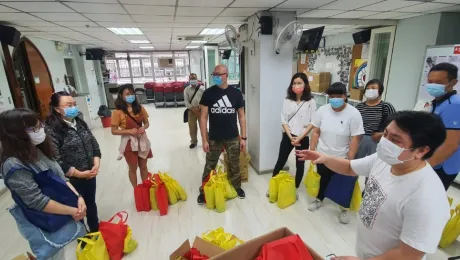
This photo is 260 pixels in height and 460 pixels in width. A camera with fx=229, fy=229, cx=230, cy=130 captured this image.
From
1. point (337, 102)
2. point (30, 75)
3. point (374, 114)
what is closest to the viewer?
point (337, 102)

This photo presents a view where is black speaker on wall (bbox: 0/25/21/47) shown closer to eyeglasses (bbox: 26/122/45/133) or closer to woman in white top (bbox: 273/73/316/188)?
eyeglasses (bbox: 26/122/45/133)

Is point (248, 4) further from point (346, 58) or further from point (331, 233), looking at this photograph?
point (346, 58)

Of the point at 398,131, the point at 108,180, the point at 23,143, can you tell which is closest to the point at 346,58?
the point at 398,131

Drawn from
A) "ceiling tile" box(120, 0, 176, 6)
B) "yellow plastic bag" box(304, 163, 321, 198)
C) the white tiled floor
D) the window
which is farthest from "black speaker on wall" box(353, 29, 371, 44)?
the window

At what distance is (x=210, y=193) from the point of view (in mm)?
2521

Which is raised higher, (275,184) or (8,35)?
(8,35)

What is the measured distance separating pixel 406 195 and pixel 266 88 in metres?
2.33

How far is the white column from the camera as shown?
289cm

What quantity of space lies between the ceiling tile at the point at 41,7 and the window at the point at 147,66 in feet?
28.5

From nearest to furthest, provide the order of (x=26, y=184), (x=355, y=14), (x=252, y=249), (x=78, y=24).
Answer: (x=26, y=184) → (x=252, y=249) → (x=355, y=14) → (x=78, y=24)

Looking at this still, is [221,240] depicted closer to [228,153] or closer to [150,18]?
[228,153]

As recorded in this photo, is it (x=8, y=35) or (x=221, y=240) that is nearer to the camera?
(x=221, y=240)

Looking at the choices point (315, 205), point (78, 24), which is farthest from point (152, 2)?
point (315, 205)

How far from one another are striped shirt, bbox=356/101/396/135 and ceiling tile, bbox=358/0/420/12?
1.22 metres
